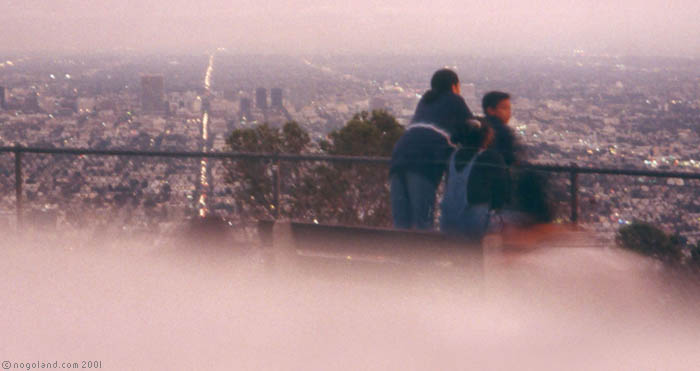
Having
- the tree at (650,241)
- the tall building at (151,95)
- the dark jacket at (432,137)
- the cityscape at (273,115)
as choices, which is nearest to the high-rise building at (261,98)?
the cityscape at (273,115)

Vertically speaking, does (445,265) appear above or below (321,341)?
above

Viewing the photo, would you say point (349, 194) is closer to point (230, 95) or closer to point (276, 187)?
point (276, 187)

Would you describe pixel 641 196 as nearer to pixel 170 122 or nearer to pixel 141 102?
pixel 170 122

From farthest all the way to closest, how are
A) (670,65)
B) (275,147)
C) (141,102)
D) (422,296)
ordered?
(670,65)
(141,102)
(275,147)
(422,296)

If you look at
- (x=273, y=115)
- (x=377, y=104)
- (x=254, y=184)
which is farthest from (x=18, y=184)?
(x=273, y=115)

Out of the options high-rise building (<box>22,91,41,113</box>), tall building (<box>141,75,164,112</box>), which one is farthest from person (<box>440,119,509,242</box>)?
high-rise building (<box>22,91,41,113</box>)

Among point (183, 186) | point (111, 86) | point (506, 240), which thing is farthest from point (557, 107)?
point (111, 86)
